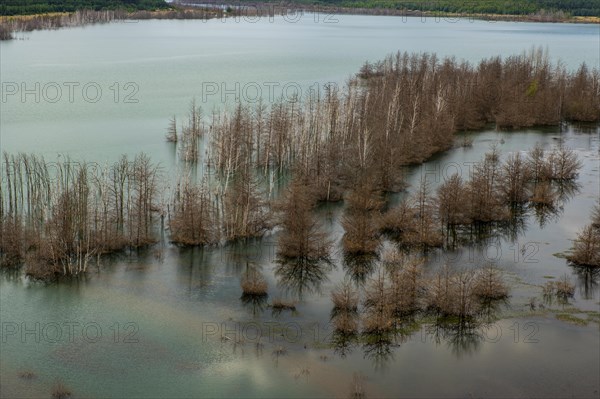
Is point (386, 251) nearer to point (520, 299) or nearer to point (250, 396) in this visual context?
point (520, 299)

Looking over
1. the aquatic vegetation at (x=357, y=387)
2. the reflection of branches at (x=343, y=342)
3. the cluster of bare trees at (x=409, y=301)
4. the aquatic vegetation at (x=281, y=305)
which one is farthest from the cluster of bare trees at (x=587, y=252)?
the aquatic vegetation at (x=357, y=387)

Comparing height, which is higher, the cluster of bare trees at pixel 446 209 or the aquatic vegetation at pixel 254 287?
the cluster of bare trees at pixel 446 209

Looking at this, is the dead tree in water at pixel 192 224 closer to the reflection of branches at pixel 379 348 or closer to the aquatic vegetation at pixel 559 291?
the reflection of branches at pixel 379 348

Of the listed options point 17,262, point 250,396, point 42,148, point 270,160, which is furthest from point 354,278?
point 42,148

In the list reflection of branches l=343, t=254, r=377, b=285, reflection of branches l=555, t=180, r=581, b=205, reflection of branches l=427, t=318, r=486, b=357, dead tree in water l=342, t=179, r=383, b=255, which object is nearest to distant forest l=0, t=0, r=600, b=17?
dead tree in water l=342, t=179, r=383, b=255

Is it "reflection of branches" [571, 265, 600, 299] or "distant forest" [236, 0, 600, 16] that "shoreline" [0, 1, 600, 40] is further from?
"reflection of branches" [571, 265, 600, 299]

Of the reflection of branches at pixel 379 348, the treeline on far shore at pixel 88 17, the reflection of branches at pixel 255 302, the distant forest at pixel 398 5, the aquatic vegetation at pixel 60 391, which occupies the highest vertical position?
the distant forest at pixel 398 5

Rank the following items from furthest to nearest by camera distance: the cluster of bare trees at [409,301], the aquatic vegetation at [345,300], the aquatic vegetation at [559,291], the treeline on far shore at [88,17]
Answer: the treeline on far shore at [88,17]
the aquatic vegetation at [559,291]
the aquatic vegetation at [345,300]
the cluster of bare trees at [409,301]

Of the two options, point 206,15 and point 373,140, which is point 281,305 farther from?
point 206,15
